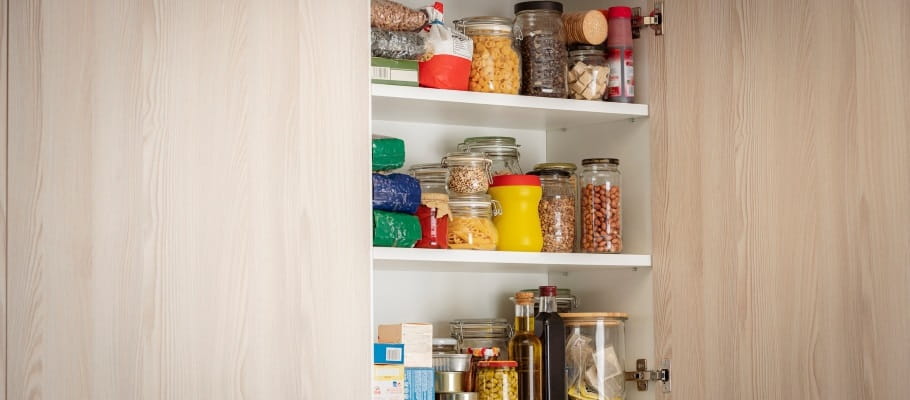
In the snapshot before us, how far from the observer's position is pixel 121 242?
179 centimetres

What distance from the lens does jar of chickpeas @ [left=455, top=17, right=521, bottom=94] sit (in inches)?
90.0

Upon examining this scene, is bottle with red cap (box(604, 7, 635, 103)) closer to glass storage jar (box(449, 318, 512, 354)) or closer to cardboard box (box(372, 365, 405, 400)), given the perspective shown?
glass storage jar (box(449, 318, 512, 354))

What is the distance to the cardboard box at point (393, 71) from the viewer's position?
7.04ft

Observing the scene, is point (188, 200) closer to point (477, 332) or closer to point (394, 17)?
point (394, 17)

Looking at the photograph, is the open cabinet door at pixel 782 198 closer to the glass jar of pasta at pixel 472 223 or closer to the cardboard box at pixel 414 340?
the glass jar of pasta at pixel 472 223

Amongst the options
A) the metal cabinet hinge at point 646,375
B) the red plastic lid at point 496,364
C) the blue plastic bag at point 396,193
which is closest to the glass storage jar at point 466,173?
the blue plastic bag at point 396,193

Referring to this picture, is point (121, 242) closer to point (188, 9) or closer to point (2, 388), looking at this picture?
point (2, 388)

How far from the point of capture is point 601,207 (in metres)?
2.38

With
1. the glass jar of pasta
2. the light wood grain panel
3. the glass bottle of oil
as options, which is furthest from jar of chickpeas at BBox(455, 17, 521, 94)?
the light wood grain panel

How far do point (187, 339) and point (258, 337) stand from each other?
121 mm

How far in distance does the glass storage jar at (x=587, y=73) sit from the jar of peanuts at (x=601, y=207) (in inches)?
5.8

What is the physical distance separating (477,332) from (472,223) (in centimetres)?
29

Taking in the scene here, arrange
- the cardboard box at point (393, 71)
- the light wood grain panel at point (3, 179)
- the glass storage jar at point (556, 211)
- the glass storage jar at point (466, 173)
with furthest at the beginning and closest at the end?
1. the glass storage jar at point (556, 211)
2. the glass storage jar at point (466, 173)
3. the cardboard box at point (393, 71)
4. the light wood grain panel at point (3, 179)

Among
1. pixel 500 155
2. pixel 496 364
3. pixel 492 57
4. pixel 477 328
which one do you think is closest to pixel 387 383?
pixel 496 364
